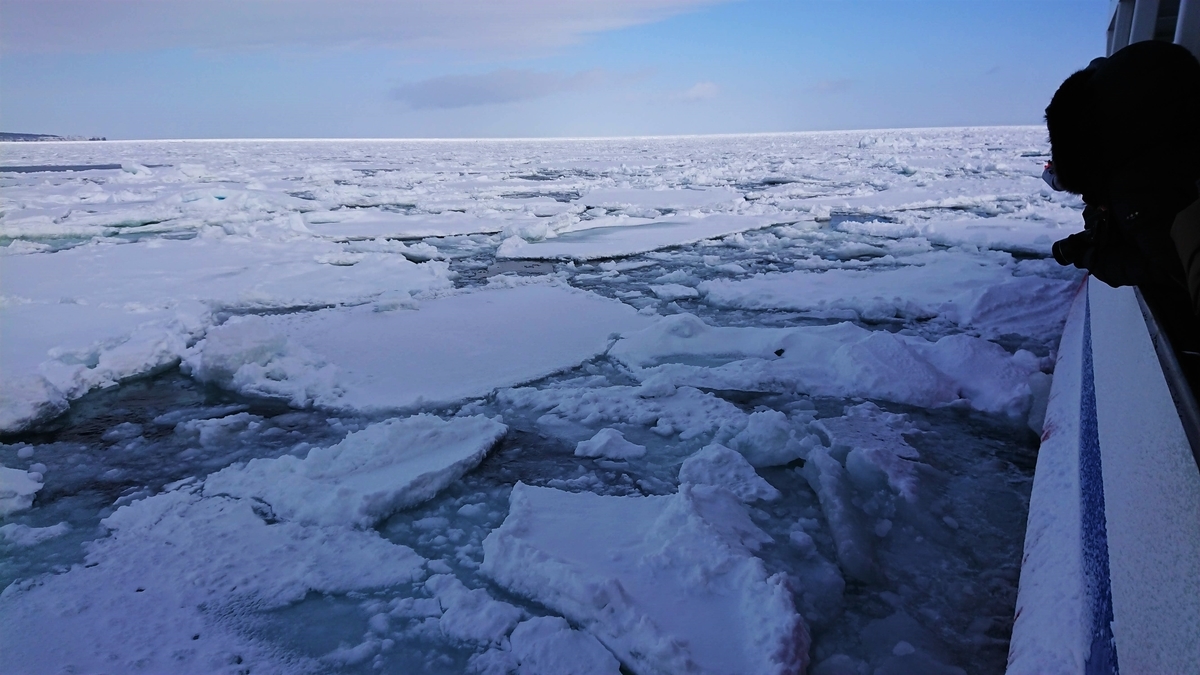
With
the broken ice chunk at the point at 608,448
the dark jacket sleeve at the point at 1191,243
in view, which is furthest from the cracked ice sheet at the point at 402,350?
the dark jacket sleeve at the point at 1191,243

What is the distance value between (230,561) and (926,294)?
452cm

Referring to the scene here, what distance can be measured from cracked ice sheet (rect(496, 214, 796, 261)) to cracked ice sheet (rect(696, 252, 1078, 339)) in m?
1.87

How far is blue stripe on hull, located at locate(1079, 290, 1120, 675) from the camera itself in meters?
1.15

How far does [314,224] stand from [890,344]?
7633 mm

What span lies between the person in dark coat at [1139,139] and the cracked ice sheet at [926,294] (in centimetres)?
275

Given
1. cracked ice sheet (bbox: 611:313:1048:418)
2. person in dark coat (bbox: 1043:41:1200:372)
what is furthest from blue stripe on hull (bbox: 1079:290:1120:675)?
cracked ice sheet (bbox: 611:313:1048:418)

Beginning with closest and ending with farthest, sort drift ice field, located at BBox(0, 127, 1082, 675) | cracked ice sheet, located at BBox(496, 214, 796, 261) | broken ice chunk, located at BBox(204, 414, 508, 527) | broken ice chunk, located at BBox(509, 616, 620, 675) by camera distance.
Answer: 1. broken ice chunk, located at BBox(509, 616, 620, 675)
2. drift ice field, located at BBox(0, 127, 1082, 675)
3. broken ice chunk, located at BBox(204, 414, 508, 527)
4. cracked ice sheet, located at BBox(496, 214, 796, 261)

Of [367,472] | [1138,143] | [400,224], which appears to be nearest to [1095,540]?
[1138,143]

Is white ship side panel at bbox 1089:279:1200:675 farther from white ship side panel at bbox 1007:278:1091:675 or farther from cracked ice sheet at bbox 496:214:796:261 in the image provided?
cracked ice sheet at bbox 496:214:796:261

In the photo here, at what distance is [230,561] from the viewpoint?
1943 mm

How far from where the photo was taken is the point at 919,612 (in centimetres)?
174

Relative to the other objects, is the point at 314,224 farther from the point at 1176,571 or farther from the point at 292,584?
the point at 1176,571

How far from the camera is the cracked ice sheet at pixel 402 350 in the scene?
3.25m

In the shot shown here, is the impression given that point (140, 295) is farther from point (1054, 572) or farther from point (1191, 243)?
point (1191, 243)
